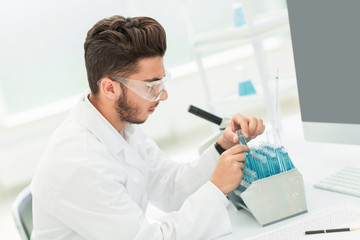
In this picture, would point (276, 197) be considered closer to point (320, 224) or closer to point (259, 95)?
point (320, 224)

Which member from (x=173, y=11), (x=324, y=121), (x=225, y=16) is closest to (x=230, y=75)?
(x=225, y=16)

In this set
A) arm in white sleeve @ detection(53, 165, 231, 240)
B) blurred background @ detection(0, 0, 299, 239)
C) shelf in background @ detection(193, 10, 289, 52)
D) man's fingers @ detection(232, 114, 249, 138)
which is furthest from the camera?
blurred background @ detection(0, 0, 299, 239)

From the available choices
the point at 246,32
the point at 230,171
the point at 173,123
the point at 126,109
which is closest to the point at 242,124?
the point at 230,171

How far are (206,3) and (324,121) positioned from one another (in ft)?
12.3

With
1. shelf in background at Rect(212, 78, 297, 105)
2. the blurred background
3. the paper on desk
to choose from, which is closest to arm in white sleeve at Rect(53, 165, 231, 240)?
the paper on desk

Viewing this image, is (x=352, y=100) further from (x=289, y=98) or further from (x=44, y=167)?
(x=289, y=98)

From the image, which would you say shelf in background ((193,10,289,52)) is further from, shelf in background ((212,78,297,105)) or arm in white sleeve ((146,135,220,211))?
arm in white sleeve ((146,135,220,211))

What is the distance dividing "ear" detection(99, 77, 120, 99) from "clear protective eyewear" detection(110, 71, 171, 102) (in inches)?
0.7

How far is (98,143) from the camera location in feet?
4.13

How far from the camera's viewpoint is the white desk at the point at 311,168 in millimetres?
1150

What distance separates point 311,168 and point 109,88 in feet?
2.47

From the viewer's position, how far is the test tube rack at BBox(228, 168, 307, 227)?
1.10 m

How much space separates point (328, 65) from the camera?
4.03 ft

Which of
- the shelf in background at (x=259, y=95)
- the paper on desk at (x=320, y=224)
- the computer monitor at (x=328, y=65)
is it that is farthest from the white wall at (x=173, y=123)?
the paper on desk at (x=320, y=224)
